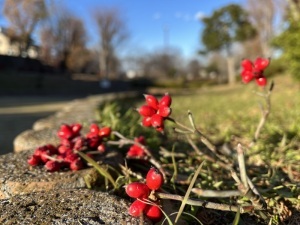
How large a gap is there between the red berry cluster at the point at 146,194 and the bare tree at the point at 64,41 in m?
36.8

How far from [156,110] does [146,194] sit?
405mm

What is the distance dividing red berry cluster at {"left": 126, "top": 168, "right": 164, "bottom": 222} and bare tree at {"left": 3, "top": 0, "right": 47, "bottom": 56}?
64.9 feet

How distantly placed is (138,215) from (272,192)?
0.77 metres

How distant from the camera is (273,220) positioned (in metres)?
1.36

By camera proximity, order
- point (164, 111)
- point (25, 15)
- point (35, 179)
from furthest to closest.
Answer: point (25, 15) → point (35, 179) → point (164, 111)

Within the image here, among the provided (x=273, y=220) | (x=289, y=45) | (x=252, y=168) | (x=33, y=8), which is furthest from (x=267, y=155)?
(x=33, y=8)

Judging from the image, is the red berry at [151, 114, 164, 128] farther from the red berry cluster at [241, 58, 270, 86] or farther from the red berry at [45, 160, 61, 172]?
the red berry cluster at [241, 58, 270, 86]

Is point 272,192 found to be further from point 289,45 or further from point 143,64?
point 143,64

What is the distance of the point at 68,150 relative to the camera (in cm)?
169

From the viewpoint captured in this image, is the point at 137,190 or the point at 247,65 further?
the point at 247,65

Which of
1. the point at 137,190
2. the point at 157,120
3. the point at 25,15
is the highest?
the point at 25,15

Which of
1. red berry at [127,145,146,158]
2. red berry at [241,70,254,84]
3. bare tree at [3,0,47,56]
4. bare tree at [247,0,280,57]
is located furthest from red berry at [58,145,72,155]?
bare tree at [247,0,280,57]

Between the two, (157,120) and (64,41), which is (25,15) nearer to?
(64,41)

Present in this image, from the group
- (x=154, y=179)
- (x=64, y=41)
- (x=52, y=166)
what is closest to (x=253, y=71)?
(x=154, y=179)
